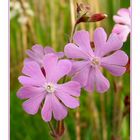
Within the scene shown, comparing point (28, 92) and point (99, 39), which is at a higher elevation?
point (99, 39)

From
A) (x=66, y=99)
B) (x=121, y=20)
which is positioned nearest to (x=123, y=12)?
(x=121, y=20)

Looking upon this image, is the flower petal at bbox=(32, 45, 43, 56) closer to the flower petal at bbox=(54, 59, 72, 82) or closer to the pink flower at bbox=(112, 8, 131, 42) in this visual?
the flower petal at bbox=(54, 59, 72, 82)

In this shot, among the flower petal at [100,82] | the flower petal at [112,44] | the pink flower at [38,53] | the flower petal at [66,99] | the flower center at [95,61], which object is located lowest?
the flower petal at [66,99]

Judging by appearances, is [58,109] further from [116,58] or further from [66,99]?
[116,58]

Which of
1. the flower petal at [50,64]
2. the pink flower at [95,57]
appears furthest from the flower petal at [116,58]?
the flower petal at [50,64]

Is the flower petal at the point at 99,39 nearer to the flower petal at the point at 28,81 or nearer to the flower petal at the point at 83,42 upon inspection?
the flower petal at the point at 83,42
